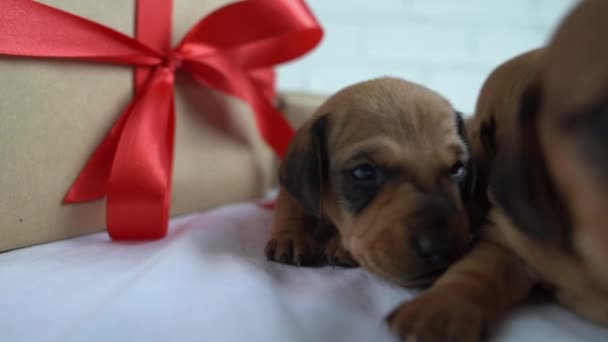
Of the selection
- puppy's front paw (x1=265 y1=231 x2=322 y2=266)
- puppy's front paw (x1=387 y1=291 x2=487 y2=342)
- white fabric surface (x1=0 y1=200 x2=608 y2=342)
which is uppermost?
puppy's front paw (x1=387 y1=291 x2=487 y2=342)

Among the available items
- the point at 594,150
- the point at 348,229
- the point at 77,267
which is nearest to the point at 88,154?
the point at 77,267

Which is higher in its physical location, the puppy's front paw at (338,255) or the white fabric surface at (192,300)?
the white fabric surface at (192,300)

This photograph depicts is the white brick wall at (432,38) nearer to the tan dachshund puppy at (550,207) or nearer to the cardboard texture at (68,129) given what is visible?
the cardboard texture at (68,129)

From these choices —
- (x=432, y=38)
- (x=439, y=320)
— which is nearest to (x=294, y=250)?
(x=439, y=320)

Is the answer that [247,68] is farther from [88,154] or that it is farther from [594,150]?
[594,150]

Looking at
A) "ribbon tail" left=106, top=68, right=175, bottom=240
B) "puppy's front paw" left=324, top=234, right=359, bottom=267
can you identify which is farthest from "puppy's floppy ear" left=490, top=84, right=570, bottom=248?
"ribbon tail" left=106, top=68, right=175, bottom=240

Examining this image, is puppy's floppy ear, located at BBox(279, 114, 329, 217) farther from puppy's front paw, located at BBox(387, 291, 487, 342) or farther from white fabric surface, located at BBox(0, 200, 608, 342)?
puppy's front paw, located at BBox(387, 291, 487, 342)

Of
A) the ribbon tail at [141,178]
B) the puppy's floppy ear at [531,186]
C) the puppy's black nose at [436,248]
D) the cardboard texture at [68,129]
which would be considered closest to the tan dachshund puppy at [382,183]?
the puppy's black nose at [436,248]

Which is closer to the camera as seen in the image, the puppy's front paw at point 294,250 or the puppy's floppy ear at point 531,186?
the puppy's floppy ear at point 531,186

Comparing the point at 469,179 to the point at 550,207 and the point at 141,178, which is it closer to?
the point at 550,207
